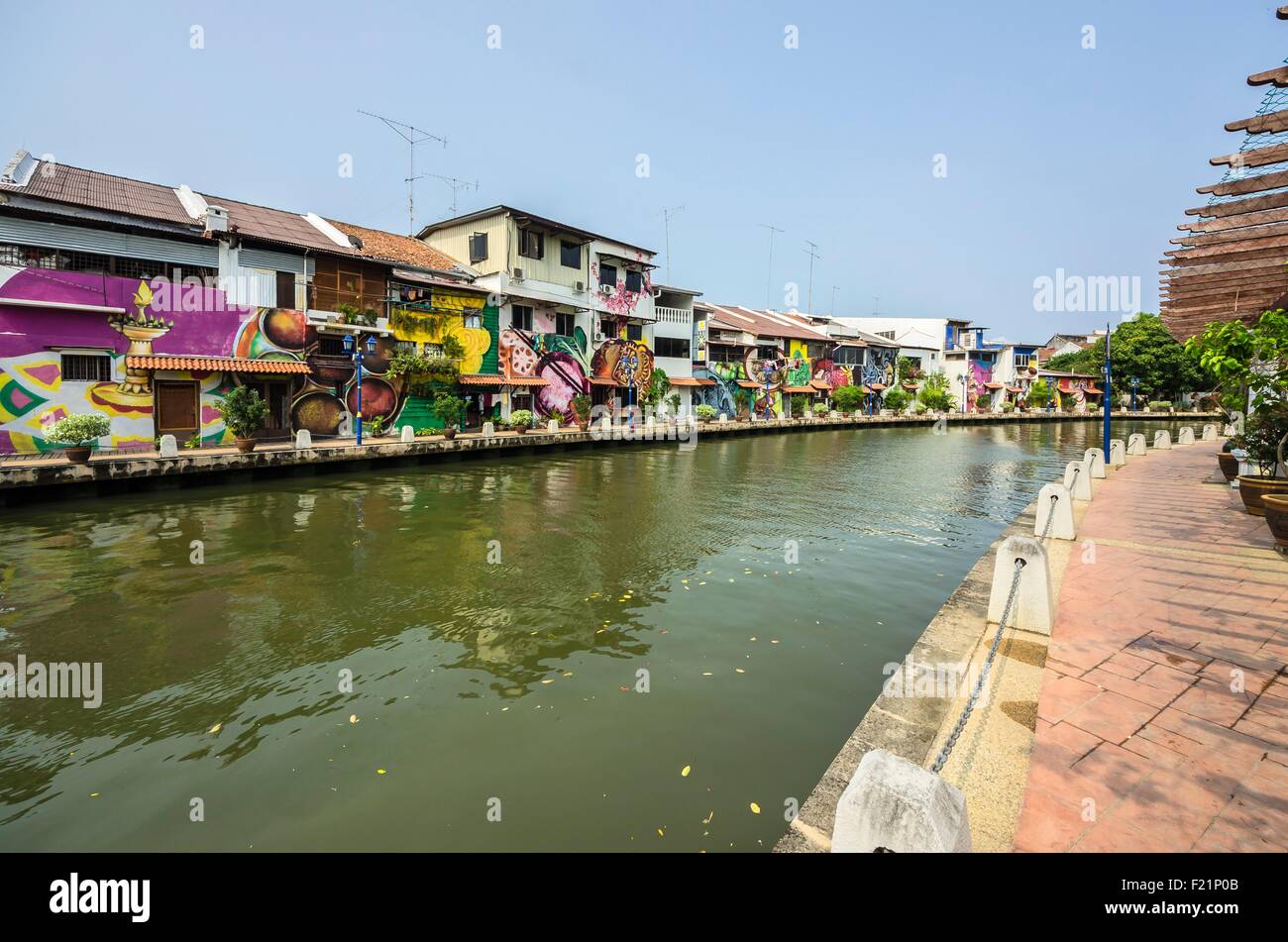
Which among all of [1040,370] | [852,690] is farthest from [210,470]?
[1040,370]

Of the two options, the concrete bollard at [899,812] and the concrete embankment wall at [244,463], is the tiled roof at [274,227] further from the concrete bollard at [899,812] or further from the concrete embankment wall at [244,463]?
the concrete bollard at [899,812]

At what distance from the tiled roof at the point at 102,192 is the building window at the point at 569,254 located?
1652 cm

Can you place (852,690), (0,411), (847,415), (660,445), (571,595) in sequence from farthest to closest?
(847,415) < (660,445) < (0,411) < (571,595) < (852,690)

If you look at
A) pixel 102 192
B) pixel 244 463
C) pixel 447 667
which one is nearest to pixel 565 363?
pixel 244 463

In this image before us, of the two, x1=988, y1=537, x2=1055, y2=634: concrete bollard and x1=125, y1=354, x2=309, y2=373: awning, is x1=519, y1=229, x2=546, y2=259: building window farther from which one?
x1=988, y1=537, x2=1055, y2=634: concrete bollard

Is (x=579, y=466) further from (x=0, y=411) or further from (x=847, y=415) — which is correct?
(x=847, y=415)

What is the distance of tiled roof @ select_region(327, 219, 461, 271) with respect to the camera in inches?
994

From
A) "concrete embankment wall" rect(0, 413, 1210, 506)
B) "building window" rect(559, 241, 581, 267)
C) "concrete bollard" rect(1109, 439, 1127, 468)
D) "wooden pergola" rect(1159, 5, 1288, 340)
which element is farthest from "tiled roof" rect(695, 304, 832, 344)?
"wooden pergola" rect(1159, 5, 1288, 340)

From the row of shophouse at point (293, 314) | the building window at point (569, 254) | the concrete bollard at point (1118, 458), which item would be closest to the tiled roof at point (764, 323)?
the row of shophouse at point (293, 314)

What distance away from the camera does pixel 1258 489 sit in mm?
9266

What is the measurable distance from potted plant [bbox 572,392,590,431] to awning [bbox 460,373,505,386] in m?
4.73

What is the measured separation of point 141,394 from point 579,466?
14.2 meters

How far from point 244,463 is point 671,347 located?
27.8 meters

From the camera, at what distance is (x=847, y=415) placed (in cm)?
5209
